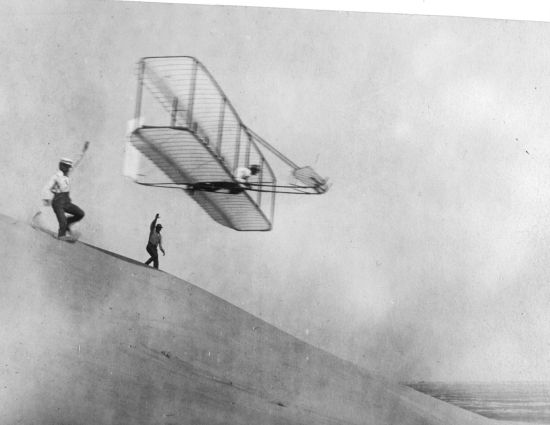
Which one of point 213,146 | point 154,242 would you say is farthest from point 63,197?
point 213,146

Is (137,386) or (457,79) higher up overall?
(457,79)

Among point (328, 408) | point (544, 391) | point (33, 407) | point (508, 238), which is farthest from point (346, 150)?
point (33, 407)

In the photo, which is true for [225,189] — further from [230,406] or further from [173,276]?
[230,406]

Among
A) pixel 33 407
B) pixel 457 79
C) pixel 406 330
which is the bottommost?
pixel 33 407

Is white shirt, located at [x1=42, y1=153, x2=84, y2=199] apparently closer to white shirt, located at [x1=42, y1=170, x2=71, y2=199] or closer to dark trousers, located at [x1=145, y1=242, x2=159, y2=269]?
white shirt, located at [x1=42, y1=170, x2=71, y2=199]

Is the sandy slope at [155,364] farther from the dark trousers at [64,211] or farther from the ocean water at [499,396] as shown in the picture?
the dark trousers at [64,211]

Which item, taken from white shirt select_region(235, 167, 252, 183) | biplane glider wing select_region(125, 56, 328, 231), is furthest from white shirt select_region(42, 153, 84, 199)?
white shirt select_region(235, 167, 252, 183)
